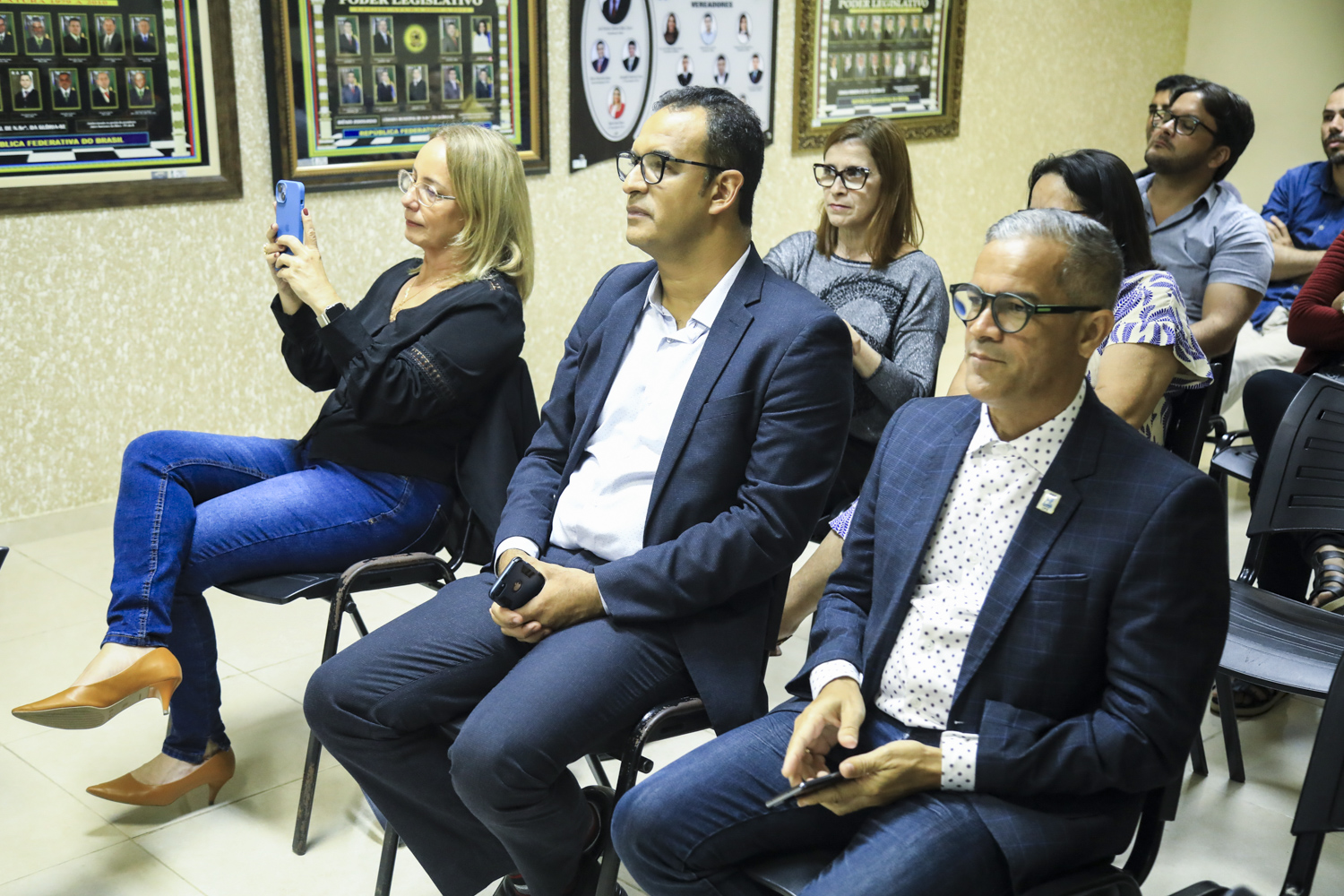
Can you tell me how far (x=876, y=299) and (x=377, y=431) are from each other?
115 cm

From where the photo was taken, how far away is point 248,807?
7.86 ft

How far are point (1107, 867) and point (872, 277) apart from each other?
1595mm

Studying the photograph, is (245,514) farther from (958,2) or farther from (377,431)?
(958,2)

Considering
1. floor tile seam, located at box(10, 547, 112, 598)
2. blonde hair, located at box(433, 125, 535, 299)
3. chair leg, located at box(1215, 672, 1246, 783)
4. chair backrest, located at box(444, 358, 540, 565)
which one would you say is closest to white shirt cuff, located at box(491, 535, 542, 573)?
chair backrest, located at box(444, 358, 540, 565)

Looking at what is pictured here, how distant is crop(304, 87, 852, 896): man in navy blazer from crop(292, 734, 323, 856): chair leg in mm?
319

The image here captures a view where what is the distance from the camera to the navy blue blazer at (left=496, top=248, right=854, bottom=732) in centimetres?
179

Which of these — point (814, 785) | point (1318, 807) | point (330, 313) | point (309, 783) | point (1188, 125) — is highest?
point (1188, 125)

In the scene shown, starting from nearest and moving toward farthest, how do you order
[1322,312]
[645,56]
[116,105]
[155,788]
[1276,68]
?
[155,788] < [1322,312] < [116,105] < [645,56] < [1276,68]

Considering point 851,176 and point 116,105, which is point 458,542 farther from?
point 116,105

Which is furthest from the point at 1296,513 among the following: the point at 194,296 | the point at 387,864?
the point at 194,296

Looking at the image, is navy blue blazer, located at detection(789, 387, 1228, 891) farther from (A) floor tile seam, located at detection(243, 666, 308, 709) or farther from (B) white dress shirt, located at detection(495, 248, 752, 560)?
(A) floor tile seam, located at detection(243, 666, 308, 709)

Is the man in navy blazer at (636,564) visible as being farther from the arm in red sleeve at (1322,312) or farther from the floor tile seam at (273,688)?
the arm in red sleeve at (1322,312)

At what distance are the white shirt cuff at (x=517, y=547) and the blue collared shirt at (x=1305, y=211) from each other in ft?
10.7

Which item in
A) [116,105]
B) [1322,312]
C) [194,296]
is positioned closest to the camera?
[1322,312]
